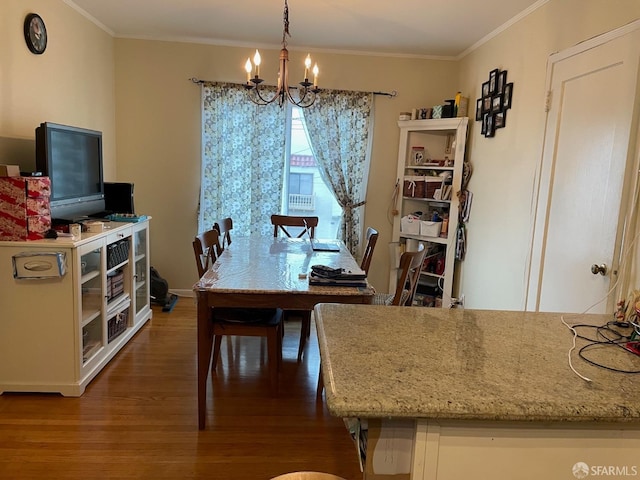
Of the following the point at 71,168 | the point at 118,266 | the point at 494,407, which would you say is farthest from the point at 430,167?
the point at 494,407

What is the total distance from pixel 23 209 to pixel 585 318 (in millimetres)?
2640

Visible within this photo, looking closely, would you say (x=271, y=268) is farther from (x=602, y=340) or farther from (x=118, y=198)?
(x=118, y=198)

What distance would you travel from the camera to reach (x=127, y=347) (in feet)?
10.7

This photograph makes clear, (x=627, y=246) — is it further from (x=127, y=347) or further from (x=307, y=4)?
(x=127, y=347)

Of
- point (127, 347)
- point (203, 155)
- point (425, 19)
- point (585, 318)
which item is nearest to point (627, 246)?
point (585, 318)

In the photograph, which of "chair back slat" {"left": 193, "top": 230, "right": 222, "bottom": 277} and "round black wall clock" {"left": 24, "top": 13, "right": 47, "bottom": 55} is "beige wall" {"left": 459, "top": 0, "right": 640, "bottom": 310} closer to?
"chair back slat" {"left": 193, "top": 230, "right": 222, "bottom": 277}

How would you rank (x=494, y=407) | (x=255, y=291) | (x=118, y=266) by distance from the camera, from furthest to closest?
(x=118, y=266), (x=255, y=291), (x=494, y=407)

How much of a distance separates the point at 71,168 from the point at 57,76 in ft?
2.62

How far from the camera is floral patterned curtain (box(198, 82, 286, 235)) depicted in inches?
167

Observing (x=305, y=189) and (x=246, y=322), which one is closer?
(x=246, y=322)

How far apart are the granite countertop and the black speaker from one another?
105 inches

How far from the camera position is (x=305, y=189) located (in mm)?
4555

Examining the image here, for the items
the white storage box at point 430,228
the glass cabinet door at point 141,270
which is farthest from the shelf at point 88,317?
the white storage box at point 430,228

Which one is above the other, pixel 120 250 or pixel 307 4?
pixel 307 4
